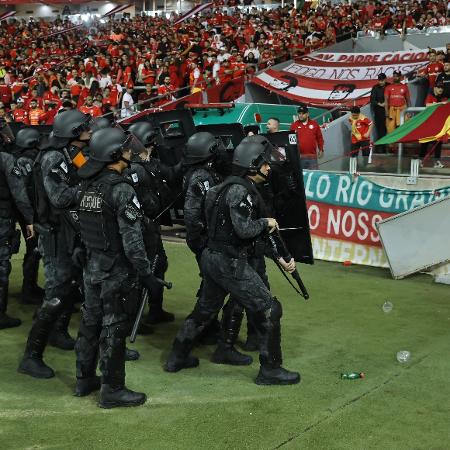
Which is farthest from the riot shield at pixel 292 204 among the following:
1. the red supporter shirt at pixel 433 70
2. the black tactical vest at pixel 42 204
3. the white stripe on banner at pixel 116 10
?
the white stripe on banner at pixel 116 10

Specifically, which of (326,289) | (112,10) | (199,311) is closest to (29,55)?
(112,10)

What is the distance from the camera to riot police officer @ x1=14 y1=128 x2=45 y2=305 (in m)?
7.86

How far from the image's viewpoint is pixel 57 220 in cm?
680

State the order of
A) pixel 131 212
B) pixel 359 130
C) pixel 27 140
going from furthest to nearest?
pixel 359 130
pixel 27 140
pixel 131 212

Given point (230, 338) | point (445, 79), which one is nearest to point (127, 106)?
point (445, 79)

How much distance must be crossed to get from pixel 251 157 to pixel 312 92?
43.4ft

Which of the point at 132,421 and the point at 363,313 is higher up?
the point at 132,421

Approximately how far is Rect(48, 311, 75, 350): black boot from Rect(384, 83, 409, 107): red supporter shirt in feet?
28.7

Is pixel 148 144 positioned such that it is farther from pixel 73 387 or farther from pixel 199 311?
pixel 73 387

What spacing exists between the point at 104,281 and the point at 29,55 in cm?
2580

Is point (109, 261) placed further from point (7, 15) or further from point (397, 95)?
point (7, 15)

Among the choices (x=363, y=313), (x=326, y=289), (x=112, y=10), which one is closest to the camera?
(x=363, y=313)

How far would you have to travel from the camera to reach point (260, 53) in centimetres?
2181

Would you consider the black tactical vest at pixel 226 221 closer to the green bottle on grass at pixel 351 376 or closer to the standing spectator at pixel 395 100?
the green bottle on grass at pixel 351 376
